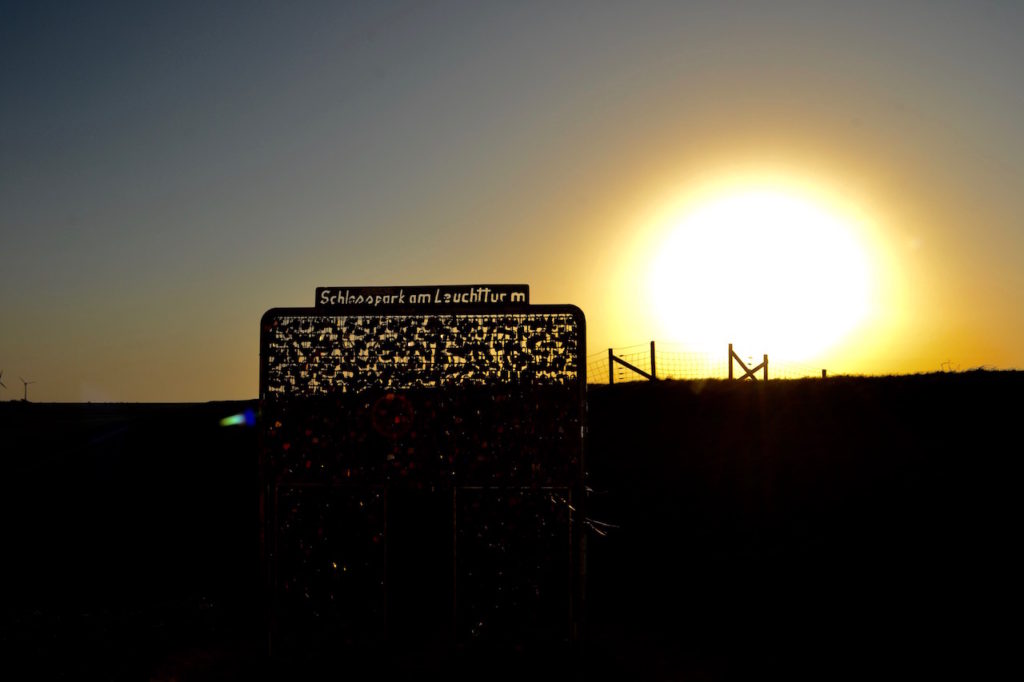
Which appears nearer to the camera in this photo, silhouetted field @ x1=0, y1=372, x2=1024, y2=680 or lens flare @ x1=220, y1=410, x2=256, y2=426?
silhouetted field @ x1=0, y1=372, x2=1024, y2=680

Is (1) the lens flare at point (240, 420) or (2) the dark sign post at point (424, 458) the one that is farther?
(1) the lens flare at point (240, 420)

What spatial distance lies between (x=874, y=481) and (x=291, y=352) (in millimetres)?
12063

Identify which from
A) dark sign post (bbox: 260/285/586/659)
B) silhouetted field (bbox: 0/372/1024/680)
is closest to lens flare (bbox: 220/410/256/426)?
silhouetted field (bbox: 0/372/1024/680)

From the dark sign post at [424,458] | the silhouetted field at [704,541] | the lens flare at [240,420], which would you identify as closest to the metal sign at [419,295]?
the dark sign post at [424,458]

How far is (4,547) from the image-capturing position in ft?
52.6

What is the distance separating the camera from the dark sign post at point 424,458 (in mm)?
8789

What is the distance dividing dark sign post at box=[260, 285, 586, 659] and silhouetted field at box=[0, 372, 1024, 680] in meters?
0.69

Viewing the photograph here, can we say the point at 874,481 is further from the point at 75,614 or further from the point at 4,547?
the point at 4,547

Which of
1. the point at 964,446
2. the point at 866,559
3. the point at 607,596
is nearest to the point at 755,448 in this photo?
the point at 964,446

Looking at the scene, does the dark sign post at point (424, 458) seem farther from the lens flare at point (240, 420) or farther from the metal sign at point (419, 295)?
the lens flare at point (240, 420)

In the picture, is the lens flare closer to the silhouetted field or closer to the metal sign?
the silhouetted field

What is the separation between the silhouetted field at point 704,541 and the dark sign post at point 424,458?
2.27ft

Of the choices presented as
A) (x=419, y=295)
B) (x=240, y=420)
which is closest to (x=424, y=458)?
(x=419, y=295)

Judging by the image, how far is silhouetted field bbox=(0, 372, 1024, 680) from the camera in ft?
30.3
